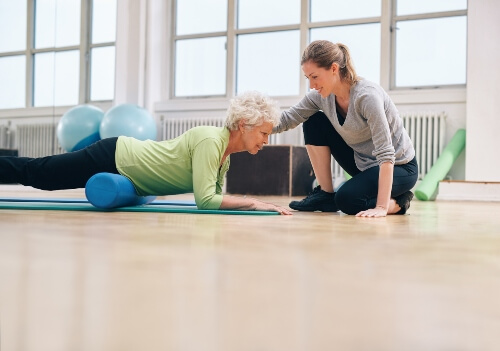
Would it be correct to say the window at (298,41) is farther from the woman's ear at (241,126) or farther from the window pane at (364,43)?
the woman's ear at (241,126)

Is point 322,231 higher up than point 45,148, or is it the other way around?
point 45,148

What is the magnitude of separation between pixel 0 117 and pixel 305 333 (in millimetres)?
5920

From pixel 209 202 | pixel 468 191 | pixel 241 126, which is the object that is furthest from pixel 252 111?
pixel 468 191

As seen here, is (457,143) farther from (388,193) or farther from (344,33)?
(388,193)

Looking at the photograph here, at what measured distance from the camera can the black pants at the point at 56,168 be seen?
8.57 ft

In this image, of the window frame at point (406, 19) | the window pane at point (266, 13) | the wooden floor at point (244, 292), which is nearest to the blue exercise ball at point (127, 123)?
the window pane at point (266, 13)

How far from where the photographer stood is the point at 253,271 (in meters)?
1.11

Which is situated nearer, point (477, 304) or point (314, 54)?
point (477, 304)

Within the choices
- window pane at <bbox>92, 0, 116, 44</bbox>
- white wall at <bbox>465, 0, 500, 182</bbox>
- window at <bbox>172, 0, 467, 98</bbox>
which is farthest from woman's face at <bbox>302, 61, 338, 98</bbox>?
window pane at <bbox>92, 0, 116, 44</bbox>

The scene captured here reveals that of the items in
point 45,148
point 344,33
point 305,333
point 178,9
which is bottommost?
point 305,333

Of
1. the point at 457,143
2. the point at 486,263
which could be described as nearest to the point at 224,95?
the point at 457,143

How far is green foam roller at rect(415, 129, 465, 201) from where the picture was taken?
5.09 m

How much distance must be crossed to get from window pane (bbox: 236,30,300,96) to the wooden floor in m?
5.08

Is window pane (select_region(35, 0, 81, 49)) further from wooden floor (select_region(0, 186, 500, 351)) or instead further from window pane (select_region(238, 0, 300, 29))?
wooden floor (select_region(0, 186, 500, 351))
